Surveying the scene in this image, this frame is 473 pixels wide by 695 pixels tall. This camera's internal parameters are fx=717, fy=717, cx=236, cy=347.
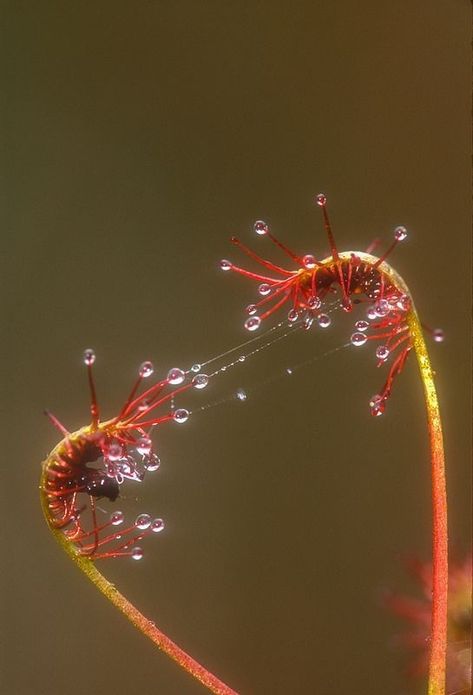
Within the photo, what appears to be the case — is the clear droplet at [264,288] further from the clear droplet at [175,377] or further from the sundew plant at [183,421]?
the clear droplet at [175,377]

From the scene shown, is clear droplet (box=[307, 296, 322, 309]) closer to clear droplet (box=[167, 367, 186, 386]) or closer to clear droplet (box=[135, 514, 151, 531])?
clear droplet (box=[167, 367, 186, 386])

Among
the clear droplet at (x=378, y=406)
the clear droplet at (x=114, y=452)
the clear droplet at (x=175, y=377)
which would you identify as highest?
the clear droplet at (x=378, y=406)

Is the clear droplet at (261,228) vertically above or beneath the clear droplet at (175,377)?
above

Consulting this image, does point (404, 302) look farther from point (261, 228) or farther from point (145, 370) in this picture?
point (145, 370)

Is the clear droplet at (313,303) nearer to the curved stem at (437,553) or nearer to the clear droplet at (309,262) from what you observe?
the clear droplet at (309,262)

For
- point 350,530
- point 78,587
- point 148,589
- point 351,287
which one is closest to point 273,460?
point 350,530

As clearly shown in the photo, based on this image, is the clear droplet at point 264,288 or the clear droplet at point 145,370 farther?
the clear droplet at point 264,288

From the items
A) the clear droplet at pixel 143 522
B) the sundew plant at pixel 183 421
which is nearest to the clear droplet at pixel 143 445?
the sundew plant at pixel 183 421

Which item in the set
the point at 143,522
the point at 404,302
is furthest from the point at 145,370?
the point at 404,302
